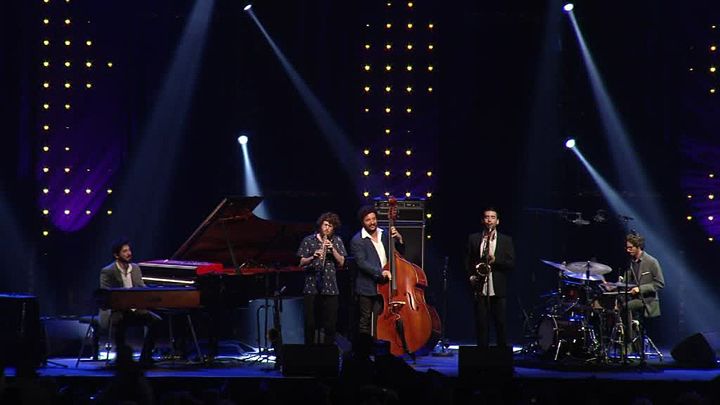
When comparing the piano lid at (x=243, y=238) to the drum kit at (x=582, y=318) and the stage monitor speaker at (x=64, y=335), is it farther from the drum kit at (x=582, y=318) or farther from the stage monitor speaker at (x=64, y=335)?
the drum kit at (x=582, y=318)

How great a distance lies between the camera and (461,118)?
14844 millimetres

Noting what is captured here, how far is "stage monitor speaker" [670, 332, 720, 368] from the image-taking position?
40.7 ft

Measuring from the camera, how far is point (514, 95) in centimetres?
1493

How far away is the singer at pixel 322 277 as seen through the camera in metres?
12.0

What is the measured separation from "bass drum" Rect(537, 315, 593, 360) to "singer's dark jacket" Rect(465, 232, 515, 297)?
694mm

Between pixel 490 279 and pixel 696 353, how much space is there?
8.30ft

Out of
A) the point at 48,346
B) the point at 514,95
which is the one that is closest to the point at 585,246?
the point at 514,95

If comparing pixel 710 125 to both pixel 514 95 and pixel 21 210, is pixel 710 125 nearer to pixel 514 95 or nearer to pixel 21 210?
pixel 514 95

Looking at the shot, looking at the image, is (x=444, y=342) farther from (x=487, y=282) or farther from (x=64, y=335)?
(x=64, y=335)

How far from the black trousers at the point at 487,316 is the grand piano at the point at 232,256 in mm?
2086

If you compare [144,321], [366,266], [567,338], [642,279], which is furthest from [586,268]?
[144,321]

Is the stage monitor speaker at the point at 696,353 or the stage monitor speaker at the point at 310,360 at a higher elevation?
the stage monitor speaker at the point at 310,360

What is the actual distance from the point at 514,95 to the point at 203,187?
4.34 m

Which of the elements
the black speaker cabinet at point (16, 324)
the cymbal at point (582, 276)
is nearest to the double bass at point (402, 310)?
the cymbal at point (582, 276)
